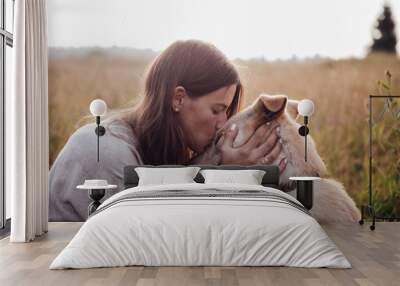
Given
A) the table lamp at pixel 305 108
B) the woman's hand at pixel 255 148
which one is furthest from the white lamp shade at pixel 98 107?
the table lamp at pixel 305 108

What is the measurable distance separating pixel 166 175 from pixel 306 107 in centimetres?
194

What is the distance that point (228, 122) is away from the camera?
7.34 meters

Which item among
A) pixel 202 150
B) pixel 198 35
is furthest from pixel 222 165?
pixel 198 35

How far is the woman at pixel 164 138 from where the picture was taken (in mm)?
7289

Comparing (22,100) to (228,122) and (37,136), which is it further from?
(228,122)

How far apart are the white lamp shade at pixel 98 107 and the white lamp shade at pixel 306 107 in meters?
2.47

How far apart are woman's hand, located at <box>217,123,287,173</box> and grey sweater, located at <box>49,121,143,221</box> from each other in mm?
1128

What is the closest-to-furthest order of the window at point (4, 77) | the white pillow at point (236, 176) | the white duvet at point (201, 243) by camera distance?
the white duvet at point (201, 243) < the window at point (4, 77) < the white pillow at point (236, 176)

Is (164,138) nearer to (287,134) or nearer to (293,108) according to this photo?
(287,134)

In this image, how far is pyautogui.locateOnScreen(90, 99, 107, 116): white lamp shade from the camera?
7045 mm

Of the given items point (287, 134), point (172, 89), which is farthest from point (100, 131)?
point (287, 134)

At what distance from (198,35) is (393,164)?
3.07 metres

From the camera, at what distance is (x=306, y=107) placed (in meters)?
7.02

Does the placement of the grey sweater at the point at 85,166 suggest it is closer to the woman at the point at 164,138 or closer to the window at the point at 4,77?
the woman at the point at 164,138
